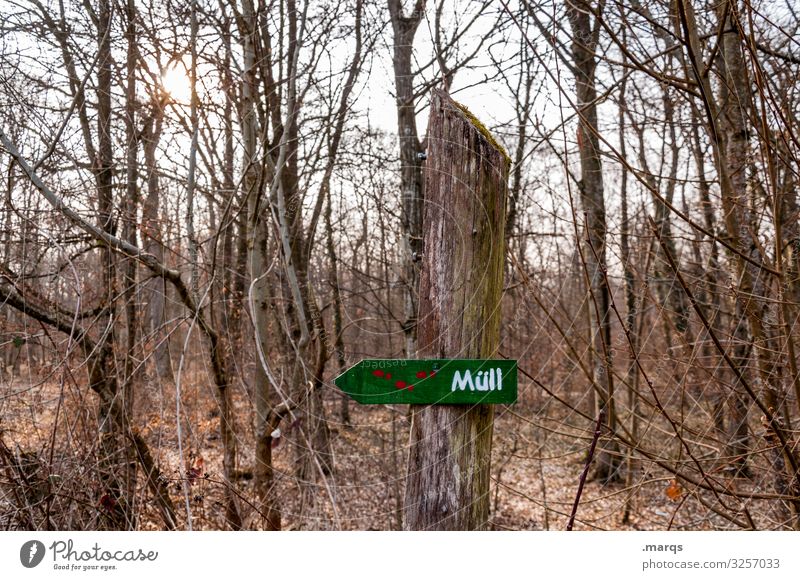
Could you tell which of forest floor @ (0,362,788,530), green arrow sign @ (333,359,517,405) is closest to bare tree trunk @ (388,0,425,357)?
forest floor @ (0,362,788,530)

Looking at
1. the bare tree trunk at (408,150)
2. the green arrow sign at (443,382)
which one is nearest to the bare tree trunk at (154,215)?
the bare tree trunk at (408,150)

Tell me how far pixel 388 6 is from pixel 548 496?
15.4 feet

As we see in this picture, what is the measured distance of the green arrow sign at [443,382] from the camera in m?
1.55

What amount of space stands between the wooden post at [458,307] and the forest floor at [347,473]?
0.27m

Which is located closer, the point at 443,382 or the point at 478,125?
the point at 443,382

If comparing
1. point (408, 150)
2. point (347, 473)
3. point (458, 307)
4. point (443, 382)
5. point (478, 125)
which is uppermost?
point (408, 150)

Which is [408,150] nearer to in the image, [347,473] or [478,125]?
[478,125]

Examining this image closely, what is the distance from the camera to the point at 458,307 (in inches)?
63.2

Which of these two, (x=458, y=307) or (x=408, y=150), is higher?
(x=408, y=150)

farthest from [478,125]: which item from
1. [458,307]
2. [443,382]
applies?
[443,382]

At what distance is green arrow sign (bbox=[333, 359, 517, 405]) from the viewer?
1.55m

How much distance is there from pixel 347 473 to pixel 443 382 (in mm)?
3926
